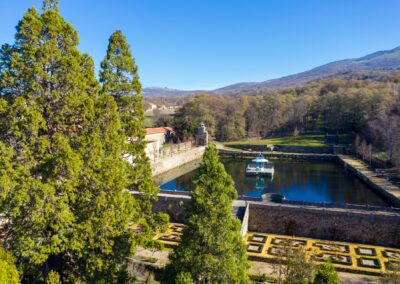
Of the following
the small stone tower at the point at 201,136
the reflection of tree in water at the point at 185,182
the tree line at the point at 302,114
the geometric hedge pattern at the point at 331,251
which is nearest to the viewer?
the geometric hedge pattern at the point at 331,251

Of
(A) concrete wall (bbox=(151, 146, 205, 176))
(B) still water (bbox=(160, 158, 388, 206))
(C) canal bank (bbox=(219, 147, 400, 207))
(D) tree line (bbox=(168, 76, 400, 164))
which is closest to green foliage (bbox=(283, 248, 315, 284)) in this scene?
(C) canal bank (bbox=(219, 147, 400, 207))

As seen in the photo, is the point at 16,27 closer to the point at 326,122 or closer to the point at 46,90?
the point at 46,90

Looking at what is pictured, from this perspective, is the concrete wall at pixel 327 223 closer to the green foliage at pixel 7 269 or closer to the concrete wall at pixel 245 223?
the concrete wall at pixel 245 223

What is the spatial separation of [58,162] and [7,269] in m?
2.59

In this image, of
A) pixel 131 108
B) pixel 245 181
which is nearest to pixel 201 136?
pixel 245 181

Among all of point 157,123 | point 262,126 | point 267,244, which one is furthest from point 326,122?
point 267,244

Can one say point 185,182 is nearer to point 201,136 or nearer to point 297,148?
point 201,136

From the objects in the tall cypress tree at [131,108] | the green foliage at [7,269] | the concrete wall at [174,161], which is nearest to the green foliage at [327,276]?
the tall cypress tree at [131,108]

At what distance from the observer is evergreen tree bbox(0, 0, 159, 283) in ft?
22.9

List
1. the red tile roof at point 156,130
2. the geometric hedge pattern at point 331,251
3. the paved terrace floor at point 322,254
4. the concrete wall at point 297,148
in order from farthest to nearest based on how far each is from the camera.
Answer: the red tile roof at point 156,130 → the concrete wall at point 297,148 → the geometric hedge pattern at point 331,251 → the paved terrace floor at point 322,254

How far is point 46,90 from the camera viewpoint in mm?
7914

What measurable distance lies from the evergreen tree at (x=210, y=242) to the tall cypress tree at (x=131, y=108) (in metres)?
2.64

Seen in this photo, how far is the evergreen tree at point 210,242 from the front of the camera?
6.83 metres

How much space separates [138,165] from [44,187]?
10.7 feet
